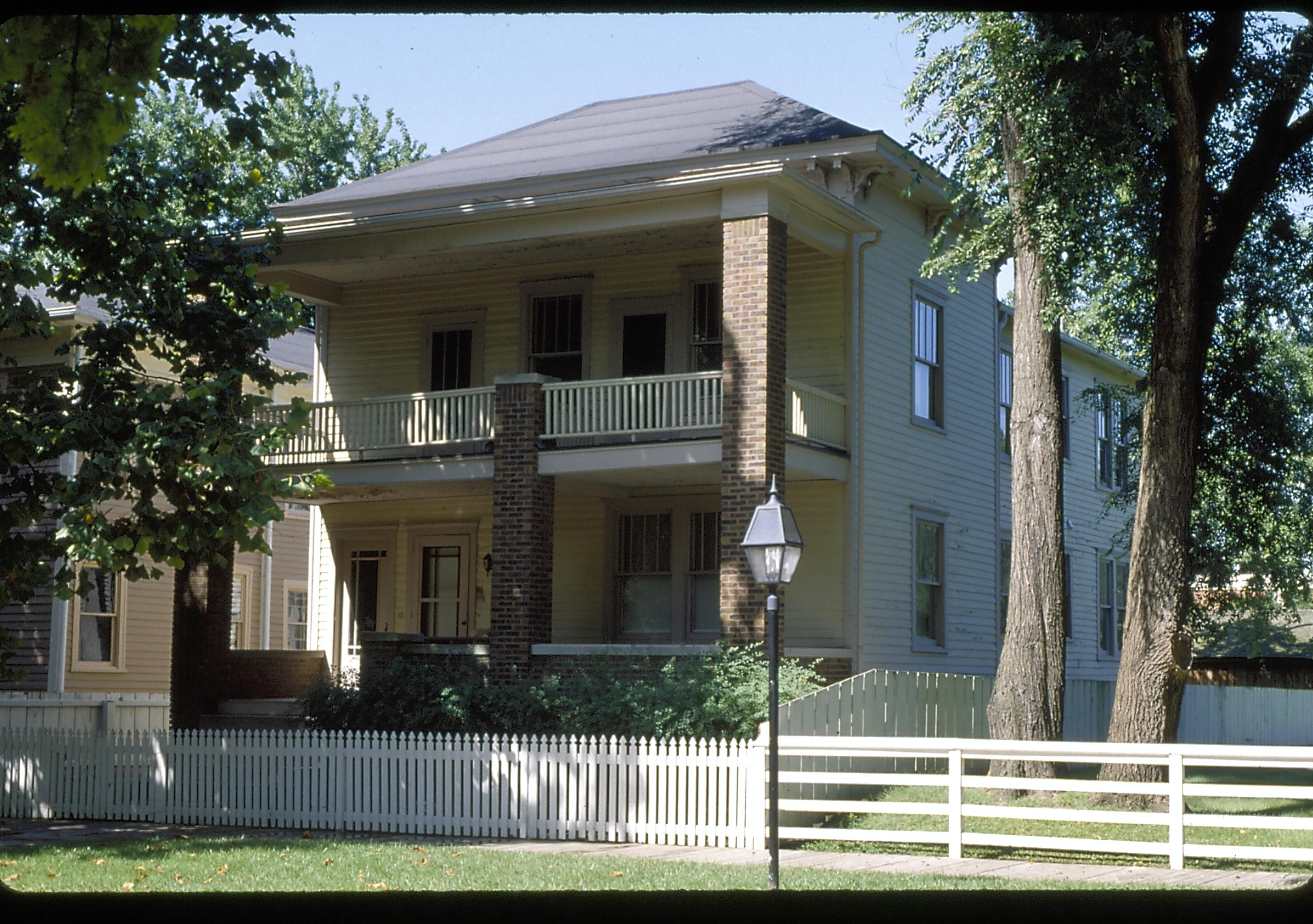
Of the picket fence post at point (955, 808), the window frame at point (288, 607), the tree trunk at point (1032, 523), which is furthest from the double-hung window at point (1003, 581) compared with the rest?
the window frame at point (288, 607)

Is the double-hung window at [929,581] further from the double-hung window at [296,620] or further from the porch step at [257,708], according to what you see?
the double-hung window at [296,620]

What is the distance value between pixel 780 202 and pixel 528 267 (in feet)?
18.4

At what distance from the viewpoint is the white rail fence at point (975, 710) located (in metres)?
16.8

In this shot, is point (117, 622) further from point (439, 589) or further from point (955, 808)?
point (955, 808)

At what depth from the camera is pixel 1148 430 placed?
16859 mm

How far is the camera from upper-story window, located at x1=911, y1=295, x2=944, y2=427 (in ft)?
74.7

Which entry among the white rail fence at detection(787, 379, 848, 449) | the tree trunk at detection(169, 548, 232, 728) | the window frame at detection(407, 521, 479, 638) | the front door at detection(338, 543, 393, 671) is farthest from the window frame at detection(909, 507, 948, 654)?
the tree trunk at detection(169, 548, 232, 728)

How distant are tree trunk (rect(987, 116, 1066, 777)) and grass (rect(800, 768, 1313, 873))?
962mm

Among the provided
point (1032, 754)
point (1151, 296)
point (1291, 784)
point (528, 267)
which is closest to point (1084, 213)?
point (1151, 296)

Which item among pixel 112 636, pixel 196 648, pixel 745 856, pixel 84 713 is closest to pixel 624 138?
pixel 196 648

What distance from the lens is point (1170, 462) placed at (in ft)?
55.2

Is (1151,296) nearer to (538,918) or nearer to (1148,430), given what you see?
(1148,430)

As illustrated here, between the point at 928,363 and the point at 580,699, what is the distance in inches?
345

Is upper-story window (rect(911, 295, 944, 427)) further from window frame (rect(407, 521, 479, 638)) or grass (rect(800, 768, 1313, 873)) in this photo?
window frame (rect(407, 521, 479, 638))
